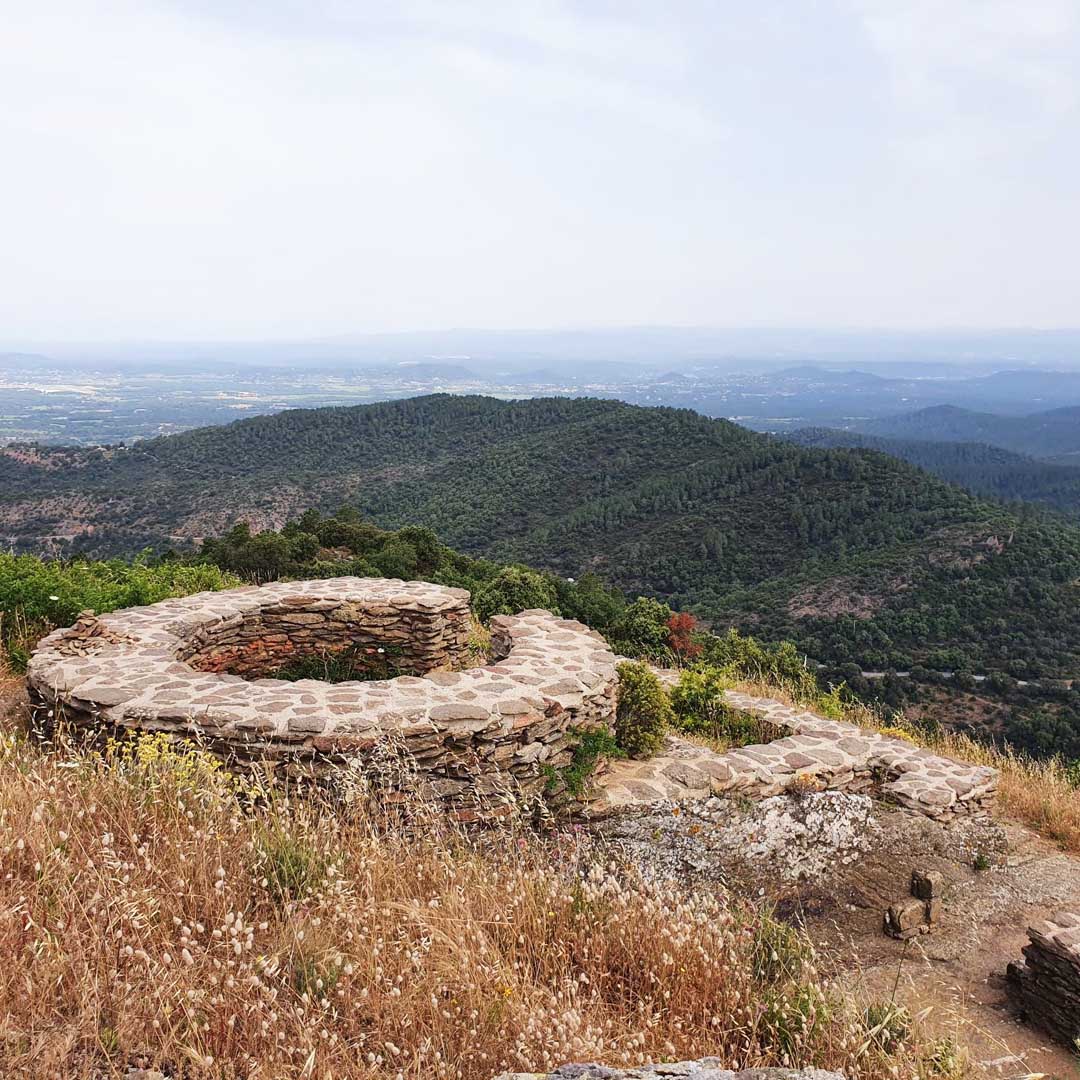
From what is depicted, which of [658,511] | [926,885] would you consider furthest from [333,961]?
[658,511]

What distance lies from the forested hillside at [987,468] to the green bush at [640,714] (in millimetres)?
115540

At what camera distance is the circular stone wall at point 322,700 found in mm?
4922

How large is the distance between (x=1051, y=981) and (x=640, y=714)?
3438 mm

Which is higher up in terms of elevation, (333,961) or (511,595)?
(333,961)

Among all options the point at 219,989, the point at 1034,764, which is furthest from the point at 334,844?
the point at 1034,764

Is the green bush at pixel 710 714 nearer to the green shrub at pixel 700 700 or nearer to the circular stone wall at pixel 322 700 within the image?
the green shrub at pixel 700 700

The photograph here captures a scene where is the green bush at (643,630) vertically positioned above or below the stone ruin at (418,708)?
below

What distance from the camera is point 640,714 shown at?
6602 mm

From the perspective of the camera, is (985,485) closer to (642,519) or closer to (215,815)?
(642,519)

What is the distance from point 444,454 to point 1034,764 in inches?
2424

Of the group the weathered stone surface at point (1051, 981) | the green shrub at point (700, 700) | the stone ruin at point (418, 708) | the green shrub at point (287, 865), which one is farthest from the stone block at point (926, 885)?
the green shrub at point (287, 865)

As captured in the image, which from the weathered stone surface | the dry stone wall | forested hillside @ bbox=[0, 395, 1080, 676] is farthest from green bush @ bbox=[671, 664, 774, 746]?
forested hillside @ bbox=[0, 395, 1080, 676]

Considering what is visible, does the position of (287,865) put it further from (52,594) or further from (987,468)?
(987,468)

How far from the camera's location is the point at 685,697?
7.81 metres
